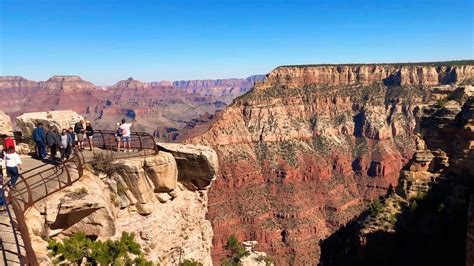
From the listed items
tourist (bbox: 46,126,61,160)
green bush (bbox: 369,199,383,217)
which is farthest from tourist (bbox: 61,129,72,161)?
green bush (bbox: 369,199,383,217)

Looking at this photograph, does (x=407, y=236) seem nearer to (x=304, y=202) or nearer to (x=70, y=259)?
(x=70, y=259)

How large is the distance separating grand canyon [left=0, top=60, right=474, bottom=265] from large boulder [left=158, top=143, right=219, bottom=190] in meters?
0.07

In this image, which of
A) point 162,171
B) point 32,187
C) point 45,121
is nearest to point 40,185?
point 32,187

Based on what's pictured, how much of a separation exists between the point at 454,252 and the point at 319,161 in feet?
318

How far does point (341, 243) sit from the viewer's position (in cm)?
4972

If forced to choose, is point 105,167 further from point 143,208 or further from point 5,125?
Result: point 5,125

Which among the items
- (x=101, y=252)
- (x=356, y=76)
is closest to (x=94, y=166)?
(x=101, y=252)

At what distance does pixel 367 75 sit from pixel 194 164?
15287cm

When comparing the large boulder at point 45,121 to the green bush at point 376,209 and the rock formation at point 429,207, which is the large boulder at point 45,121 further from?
the green bush at point 376,209

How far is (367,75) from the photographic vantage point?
533 feet

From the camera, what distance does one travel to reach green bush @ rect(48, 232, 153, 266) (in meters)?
13.1

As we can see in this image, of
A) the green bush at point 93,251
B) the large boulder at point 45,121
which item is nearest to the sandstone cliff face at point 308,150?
the large boulder at point 45,121

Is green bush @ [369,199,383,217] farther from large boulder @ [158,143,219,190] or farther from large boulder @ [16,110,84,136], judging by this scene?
large boulder @ [16,110,84,136]

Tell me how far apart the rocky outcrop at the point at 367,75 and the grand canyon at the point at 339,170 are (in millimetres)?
407
